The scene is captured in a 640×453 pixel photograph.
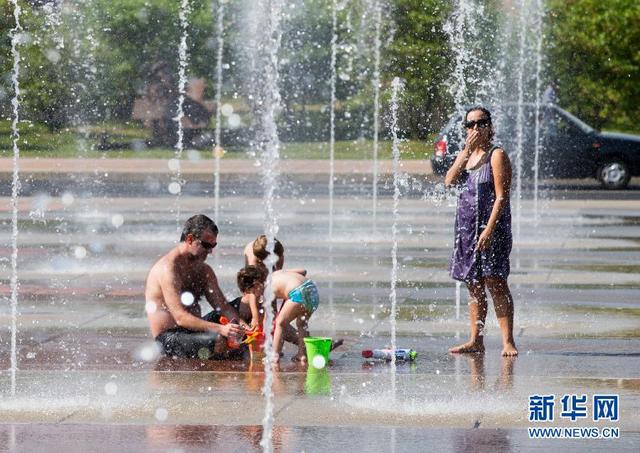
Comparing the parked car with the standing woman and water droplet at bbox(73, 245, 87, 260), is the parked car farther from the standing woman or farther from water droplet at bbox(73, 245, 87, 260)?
the standing woman

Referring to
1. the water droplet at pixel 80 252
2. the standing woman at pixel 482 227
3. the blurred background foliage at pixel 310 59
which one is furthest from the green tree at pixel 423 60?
the standing woman at pixel 482 227

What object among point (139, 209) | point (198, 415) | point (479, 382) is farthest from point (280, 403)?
point (139, 209)

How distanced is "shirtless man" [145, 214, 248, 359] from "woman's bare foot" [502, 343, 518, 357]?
1.69m

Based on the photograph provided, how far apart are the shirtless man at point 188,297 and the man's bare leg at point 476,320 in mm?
1465

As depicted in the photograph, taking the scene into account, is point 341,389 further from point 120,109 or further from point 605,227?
point 120,109

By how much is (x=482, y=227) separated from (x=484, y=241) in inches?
6.1

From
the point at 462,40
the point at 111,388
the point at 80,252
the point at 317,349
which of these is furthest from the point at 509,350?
the point at 462,40

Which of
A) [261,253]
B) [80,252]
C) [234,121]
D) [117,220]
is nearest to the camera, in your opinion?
[261,253]

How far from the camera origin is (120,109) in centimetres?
4400

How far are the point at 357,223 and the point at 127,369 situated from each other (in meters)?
12.4

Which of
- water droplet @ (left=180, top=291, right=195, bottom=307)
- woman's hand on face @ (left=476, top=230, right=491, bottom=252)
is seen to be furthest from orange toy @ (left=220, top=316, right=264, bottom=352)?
woman's hand on face @ (left=476, top=230, right=491, bottom=252)

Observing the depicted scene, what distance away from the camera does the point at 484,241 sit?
11.0 meters

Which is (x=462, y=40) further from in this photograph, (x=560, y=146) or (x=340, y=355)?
(x=340, y=355)

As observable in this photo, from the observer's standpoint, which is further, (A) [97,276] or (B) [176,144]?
(B) [176,144]
